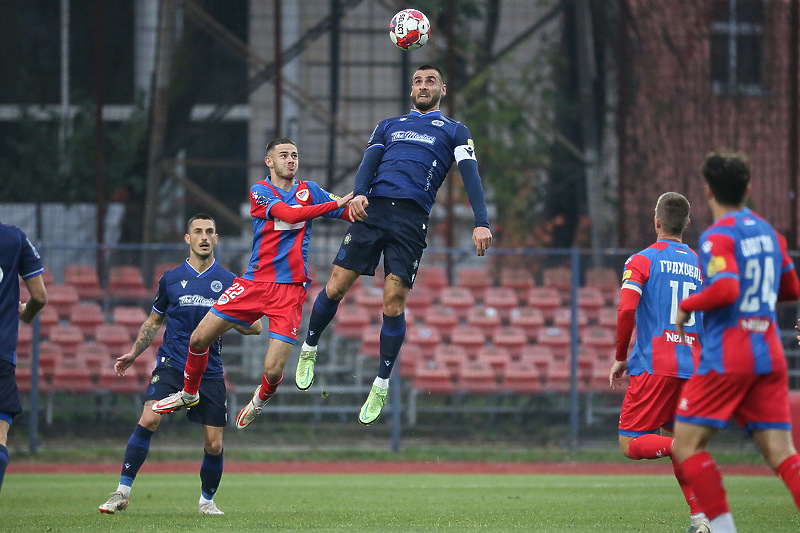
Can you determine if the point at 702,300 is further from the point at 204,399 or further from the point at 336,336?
the point at 336,336

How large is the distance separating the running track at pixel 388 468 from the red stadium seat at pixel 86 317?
6.69 ft

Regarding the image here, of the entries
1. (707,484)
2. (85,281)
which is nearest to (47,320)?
(85,281)

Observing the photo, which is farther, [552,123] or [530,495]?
[552,123]

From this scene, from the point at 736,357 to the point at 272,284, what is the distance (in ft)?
13.7

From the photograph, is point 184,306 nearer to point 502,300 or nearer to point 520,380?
point 520,380

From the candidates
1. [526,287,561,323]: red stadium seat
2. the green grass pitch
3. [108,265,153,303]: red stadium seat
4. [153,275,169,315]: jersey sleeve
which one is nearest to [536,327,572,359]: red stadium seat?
[526,287,561,323]: red stadium seat

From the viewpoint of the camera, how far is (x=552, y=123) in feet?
63.1

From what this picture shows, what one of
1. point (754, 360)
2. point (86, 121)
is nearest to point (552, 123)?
point (86, 121)

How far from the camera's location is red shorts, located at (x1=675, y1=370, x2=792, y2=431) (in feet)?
18.7

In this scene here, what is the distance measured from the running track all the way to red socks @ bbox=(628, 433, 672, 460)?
6656mm

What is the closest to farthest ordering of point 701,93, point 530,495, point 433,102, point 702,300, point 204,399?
point 702,300 → point 433,102 → point 204,399 → point 530,495 → point 701,93

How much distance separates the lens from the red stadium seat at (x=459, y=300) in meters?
16.3

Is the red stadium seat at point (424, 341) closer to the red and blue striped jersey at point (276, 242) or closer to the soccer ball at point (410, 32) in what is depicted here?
the red and blue striped jersey at point (276, 242)

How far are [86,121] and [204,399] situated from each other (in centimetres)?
1027
